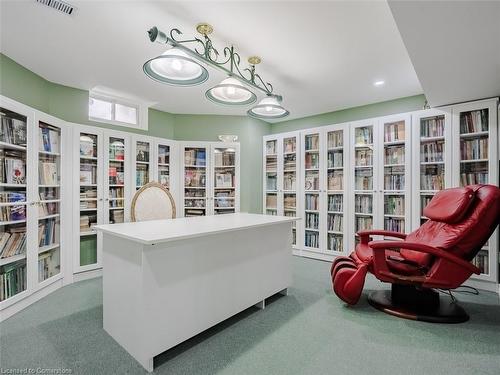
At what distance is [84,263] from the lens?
3.42 meters

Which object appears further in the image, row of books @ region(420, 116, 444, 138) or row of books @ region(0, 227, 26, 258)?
row of books @ region(420, 116, 444, 138)

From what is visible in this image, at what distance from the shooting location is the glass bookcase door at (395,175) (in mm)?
3568

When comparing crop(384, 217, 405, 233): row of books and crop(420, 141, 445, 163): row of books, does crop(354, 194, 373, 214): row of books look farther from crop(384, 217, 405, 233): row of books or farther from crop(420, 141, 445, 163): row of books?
crop(420, 141, 445, 163): row of books

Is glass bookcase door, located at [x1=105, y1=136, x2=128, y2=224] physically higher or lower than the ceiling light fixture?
lower

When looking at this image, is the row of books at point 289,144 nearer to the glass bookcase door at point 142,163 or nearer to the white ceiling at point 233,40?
the white ceiling at point 233,40

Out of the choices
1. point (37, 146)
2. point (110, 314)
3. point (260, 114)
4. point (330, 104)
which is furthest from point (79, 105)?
point (330, 104)

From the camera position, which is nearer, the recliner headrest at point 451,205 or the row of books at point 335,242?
the recliner headrest at point 451,205

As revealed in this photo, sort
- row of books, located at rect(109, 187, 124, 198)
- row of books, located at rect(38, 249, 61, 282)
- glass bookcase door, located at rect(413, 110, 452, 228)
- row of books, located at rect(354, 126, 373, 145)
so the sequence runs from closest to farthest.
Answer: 1. row of books, located at rect(38, 249, 61, 282)
2. glass bookcase door, located at rect(413, 110, 452, 228)
3. row of books, located at rect(109, 187, 124, 198)
4. row of books, located at rect(354, 126, 373, 145)

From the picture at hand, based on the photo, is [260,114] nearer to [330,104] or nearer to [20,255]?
[330,104]

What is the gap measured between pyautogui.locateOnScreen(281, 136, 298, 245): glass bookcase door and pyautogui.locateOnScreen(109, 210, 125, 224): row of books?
2.66 meters

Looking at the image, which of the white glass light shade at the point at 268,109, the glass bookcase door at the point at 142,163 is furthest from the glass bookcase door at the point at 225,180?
the white glass light shade at the point at 268,109

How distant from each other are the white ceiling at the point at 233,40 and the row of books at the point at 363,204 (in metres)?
1.52

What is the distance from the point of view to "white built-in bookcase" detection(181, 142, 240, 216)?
4492mm

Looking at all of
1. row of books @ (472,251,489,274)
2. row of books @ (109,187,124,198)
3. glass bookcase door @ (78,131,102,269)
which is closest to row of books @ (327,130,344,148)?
row of books @ (472,251,489,274)
